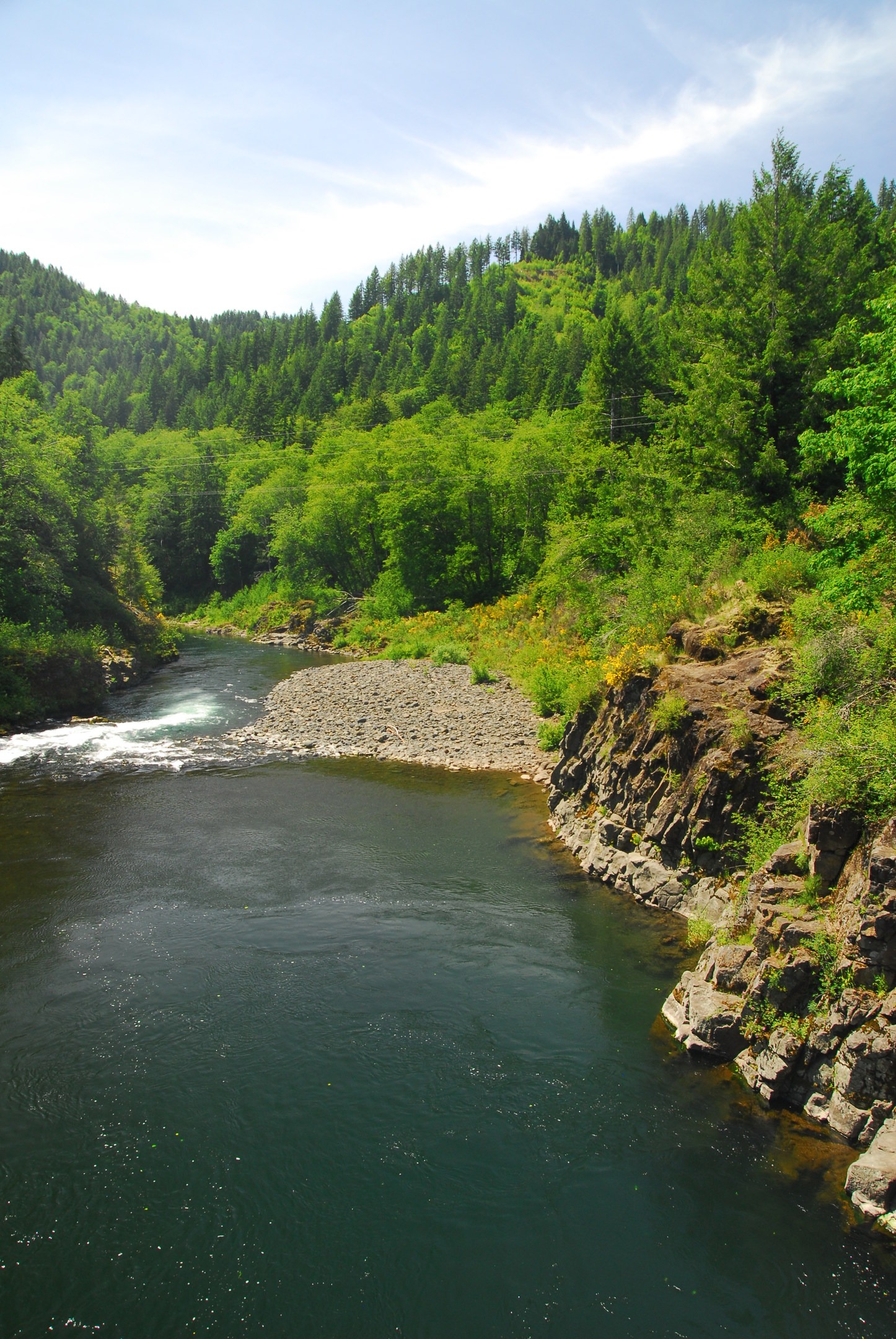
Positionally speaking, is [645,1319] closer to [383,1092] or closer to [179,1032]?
[383,1092]

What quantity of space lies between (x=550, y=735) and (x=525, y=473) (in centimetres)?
2888

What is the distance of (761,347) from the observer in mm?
22781

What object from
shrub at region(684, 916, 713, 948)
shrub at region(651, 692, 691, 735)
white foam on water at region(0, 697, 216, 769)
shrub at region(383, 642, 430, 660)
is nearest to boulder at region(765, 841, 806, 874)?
shrub at region(684, 916, 713, 948)

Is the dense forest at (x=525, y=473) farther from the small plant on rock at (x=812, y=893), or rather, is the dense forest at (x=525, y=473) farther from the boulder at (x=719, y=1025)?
the boulder at (x=719, y=1025)

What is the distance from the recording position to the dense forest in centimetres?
→ 1911

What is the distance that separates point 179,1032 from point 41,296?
223241mm

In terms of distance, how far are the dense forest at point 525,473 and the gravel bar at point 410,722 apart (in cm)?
253

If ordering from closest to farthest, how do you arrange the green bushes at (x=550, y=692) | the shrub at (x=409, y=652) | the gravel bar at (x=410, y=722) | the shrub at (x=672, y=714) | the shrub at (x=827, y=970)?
the shrub at (x=827, y=970) < the shrub at (x=672, y=714) < the gravel bar at (x=410, y=722) < the green bushes at (x=550, y=692) < the shrub at (x=409, y=652)

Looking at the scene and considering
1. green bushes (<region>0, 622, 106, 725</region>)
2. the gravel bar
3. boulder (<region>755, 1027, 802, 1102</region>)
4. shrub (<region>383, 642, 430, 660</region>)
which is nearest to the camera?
boulder (<region>755, 1027, 802, 1102</region>)

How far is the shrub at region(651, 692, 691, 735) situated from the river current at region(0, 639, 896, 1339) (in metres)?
3.68

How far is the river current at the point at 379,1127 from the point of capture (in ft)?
24.4

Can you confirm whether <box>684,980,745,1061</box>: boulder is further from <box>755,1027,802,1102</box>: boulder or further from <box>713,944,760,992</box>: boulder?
<box>755,1027,802,1102</box>: boulder

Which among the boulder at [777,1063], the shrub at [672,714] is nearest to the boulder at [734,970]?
the boulder at [777,1063]

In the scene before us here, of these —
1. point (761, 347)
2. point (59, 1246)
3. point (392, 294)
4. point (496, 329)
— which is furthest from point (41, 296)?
point (59, 1246)
